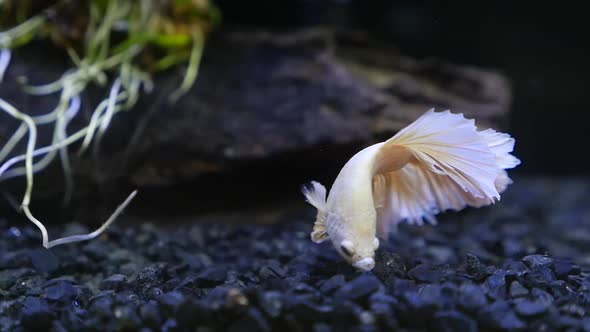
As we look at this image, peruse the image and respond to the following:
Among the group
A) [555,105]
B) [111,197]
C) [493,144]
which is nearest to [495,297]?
[493,144]

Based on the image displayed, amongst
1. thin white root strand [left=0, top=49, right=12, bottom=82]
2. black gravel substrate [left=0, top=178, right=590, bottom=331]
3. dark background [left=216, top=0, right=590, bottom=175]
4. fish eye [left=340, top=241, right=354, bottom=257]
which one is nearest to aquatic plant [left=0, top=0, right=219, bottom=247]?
thin white root strand [left=0, top=49, right=12, bottom=82]

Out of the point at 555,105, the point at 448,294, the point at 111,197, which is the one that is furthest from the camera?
the point at 555,105

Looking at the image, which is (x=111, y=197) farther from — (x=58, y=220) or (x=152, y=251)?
(x=152, y=251)

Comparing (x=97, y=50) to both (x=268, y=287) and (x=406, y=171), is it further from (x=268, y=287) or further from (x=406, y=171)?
(x=268, y=287)

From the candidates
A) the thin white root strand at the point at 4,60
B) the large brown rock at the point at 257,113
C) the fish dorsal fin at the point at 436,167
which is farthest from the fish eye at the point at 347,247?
the thin white root strand at the point at 4,60

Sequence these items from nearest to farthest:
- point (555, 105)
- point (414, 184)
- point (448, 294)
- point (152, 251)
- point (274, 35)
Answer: point (448, 294)
point (414, 184)
point (152, 251)
point (274, 35)
point (555, 105)

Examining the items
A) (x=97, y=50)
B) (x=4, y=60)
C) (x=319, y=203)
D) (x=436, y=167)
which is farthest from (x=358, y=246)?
(x=4, y=60)

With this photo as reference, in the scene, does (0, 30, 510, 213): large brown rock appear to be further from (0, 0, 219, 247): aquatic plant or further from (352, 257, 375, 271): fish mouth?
(352, 257, 375, 271): fish mouth

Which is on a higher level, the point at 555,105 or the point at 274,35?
the point at 274,35

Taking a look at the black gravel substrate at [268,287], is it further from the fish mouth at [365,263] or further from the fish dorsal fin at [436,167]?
the fish dorsal fin at [436,167]
